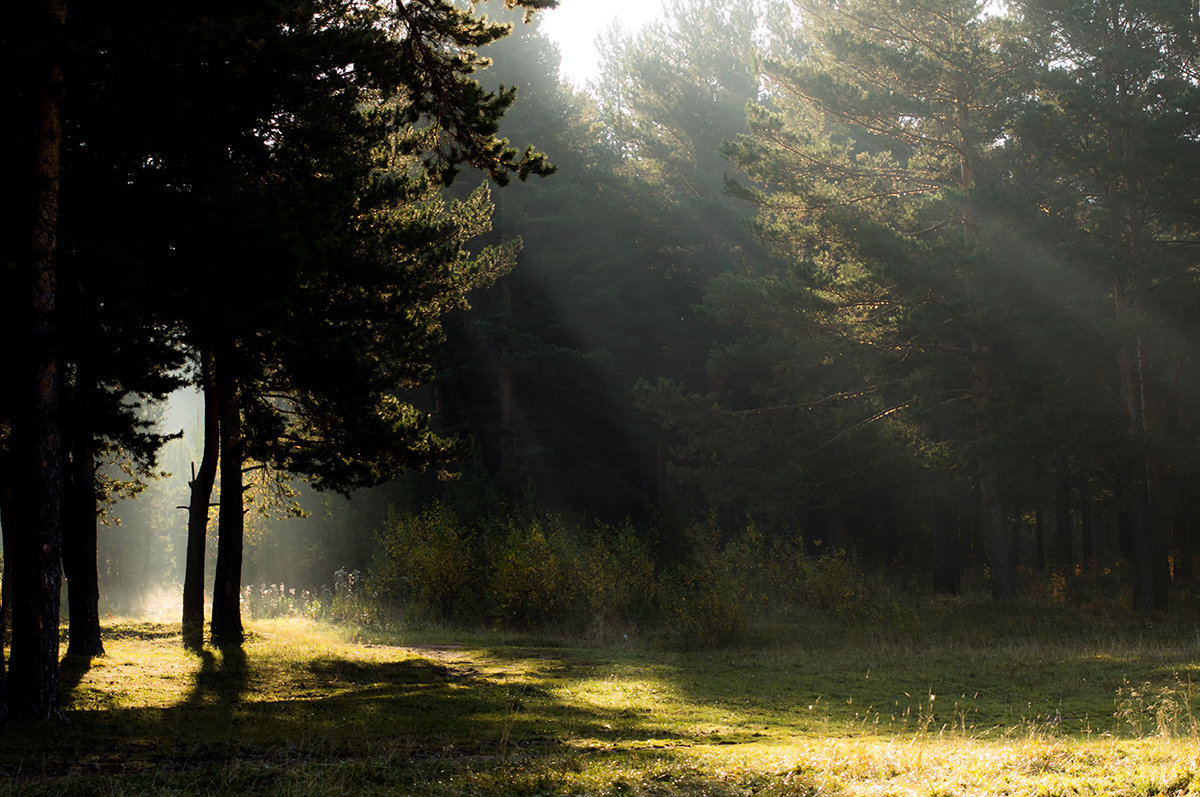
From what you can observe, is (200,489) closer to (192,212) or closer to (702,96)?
(192,212)

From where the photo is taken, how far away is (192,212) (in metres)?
8.71

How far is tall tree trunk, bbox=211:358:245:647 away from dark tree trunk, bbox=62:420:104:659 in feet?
8.70

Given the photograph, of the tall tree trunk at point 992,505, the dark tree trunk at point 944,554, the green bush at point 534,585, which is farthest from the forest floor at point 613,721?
the dark tree trunk at point 944,554

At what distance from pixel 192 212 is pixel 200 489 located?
844cm

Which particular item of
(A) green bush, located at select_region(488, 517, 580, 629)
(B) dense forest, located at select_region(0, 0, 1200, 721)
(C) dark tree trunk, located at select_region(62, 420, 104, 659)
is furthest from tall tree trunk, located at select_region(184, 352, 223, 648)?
(A) green bush, located at select_region(488, 517, 580, 629)

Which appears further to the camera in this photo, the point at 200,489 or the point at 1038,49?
the point at 1038,49

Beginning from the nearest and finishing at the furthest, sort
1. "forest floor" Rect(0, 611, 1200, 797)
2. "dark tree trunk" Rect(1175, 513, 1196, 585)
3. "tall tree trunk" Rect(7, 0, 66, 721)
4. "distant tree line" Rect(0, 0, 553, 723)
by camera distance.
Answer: "forest floor" Rect(0, 611, 1200, 797) < "tall tree trunk" Rect(7, 0, 66, 721) < "distant tree line" Rect(0, 0, 553, 723) < "dark tree trunk" Rect(1175, 513, 1196, 585)

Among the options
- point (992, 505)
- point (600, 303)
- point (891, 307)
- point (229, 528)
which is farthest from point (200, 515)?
point (600, 303)

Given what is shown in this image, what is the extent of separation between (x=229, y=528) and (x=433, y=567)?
290 inches

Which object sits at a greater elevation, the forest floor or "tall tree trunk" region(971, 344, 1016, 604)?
"tall tree trunk" region(971, 344, 1016, 604)

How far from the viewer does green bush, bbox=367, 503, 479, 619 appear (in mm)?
22734

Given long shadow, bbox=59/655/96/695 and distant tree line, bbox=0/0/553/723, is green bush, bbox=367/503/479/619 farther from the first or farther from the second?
long shadow, bbox=59/655/96/695

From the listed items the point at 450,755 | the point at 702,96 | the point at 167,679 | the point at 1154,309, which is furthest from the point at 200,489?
the point at 702,96

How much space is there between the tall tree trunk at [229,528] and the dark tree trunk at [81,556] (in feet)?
8.70
